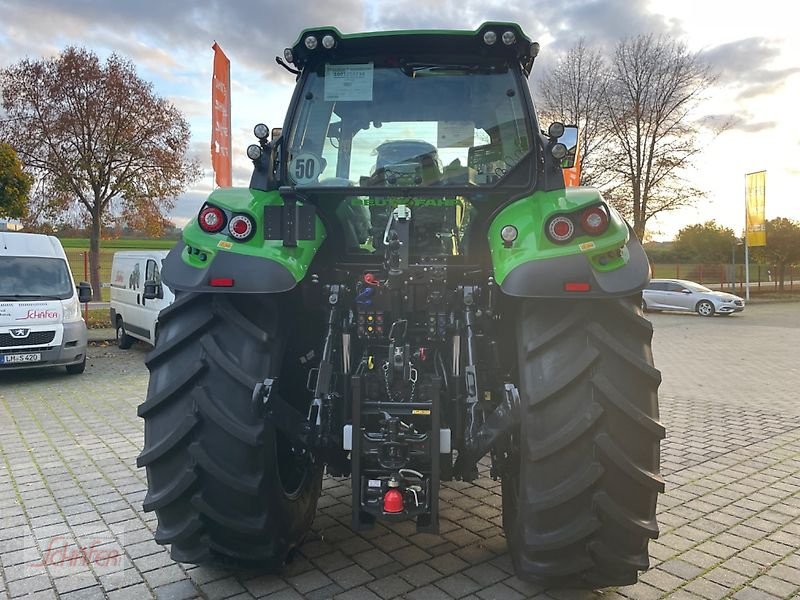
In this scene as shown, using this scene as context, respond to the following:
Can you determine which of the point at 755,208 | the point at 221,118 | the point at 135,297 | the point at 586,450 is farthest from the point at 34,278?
the point at 755,208

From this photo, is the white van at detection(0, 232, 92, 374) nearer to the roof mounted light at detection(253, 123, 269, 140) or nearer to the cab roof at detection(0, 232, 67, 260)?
the cab roof at detection(0, 232, 67, 260)

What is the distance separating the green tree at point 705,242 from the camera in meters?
47.1

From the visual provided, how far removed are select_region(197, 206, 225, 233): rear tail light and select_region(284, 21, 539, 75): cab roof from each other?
104cm

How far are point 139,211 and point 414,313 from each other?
19.7 m

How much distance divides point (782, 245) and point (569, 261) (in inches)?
1660

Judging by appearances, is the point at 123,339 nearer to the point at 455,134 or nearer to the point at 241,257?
the point at 241,257

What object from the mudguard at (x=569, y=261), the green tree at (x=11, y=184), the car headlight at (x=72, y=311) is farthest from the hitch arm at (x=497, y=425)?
the green tree at (x=11, y=184)

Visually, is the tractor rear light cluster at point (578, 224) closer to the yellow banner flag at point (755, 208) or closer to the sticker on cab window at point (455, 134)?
the sticker on cab window at point (455, 134)

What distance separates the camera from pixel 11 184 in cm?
1702

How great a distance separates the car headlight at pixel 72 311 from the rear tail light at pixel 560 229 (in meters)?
9.44

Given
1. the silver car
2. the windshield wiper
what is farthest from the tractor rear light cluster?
the silver car

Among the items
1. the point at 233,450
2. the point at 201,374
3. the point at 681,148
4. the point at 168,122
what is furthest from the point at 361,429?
the point at 681,148

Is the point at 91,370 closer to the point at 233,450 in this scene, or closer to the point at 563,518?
the point at 233,450

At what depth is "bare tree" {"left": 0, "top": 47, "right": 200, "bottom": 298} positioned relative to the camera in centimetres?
1914
